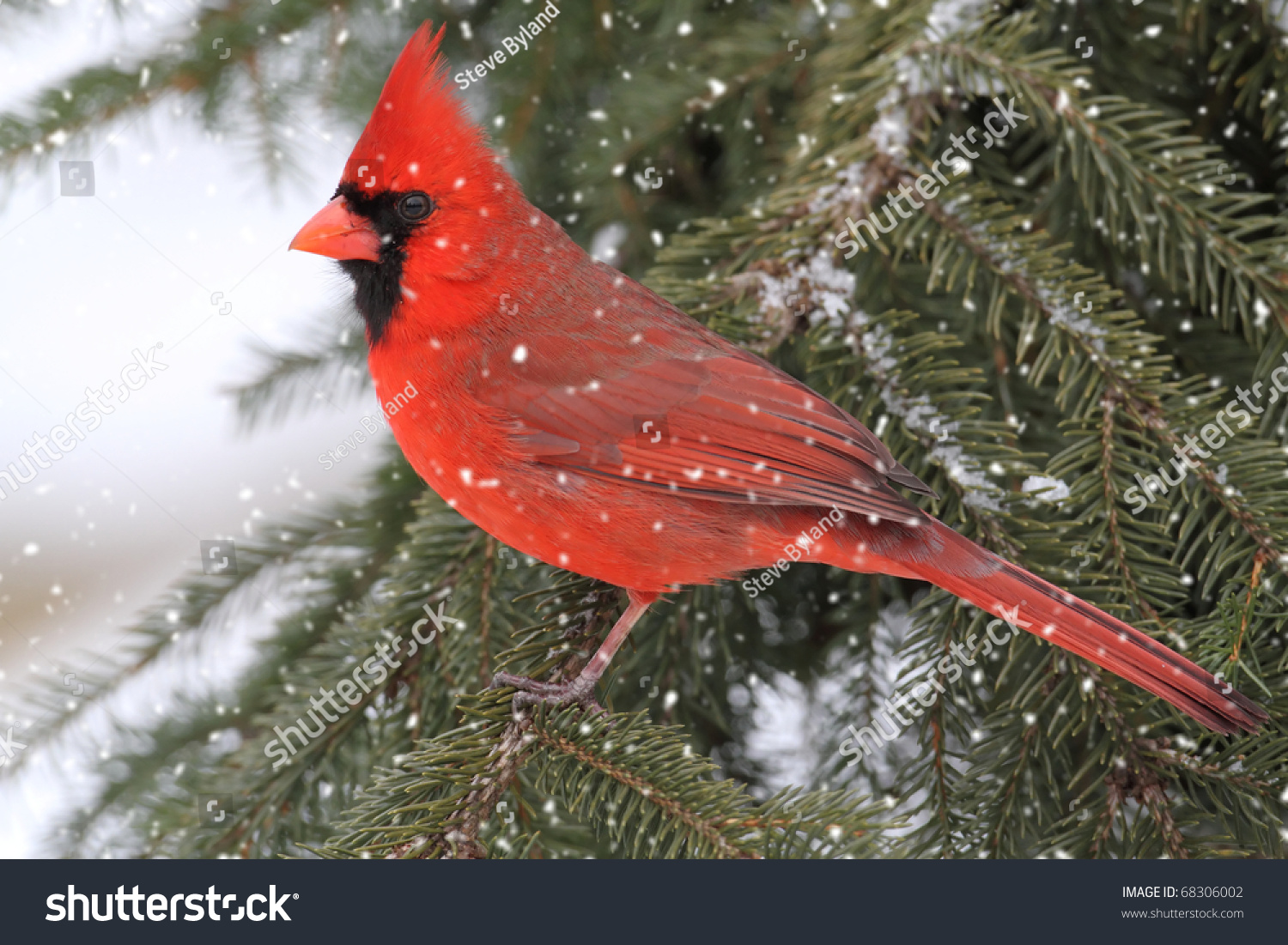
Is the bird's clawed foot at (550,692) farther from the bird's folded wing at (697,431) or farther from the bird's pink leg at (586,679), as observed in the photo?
the bird's folded wing at (697,431)

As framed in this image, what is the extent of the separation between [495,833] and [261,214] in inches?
77.8

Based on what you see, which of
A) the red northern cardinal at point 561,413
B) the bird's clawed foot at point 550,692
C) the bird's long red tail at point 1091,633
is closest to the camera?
the bird's long red tail at point 1091,633

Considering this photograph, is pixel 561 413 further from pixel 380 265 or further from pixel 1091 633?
pixel 1091 633

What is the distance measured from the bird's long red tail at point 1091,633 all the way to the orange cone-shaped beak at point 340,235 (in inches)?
39.9

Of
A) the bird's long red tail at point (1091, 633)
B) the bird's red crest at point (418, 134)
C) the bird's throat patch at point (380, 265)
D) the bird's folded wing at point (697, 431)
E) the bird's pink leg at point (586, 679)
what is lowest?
the bird's pink leg at point (586, 679)

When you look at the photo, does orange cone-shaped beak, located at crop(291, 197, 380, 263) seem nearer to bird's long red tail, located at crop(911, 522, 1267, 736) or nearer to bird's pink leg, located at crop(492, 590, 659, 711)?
bird's pink leg, located at crop(492, 590, 659, 711)

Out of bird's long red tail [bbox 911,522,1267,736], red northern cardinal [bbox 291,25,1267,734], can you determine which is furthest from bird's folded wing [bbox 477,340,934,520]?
bird's long red tail [bbox 911,522,1267,736]

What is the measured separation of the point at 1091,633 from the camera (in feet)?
4.78

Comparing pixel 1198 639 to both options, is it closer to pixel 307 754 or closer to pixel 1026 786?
pixel 1026 786

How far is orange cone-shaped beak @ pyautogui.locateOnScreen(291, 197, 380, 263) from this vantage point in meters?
1.70

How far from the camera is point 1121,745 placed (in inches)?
58.2

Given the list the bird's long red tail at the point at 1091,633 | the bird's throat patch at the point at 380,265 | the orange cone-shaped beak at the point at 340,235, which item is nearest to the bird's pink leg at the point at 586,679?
the bird's long red tail at the point at 1091,633

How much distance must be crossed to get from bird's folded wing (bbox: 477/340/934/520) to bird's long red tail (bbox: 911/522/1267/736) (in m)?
0.15

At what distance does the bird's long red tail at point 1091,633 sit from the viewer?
1.40 metres
